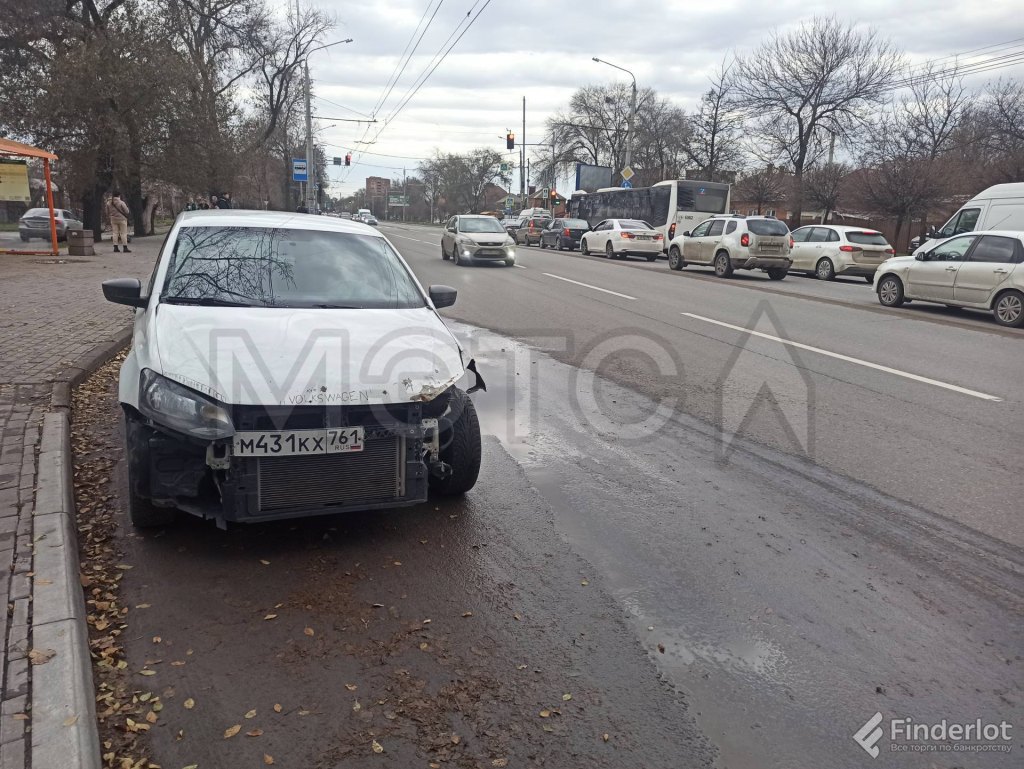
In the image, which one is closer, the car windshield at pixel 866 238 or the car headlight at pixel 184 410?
the car headlight at pixel 184 410

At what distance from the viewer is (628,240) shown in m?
27.9

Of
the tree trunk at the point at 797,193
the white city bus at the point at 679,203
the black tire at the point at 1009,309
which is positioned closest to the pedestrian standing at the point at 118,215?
the white city bus at the point at 679,203

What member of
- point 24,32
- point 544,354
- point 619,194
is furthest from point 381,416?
point 619,194

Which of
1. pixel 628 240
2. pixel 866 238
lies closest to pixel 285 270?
pixel 866 238

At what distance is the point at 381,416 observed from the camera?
3.56 metres

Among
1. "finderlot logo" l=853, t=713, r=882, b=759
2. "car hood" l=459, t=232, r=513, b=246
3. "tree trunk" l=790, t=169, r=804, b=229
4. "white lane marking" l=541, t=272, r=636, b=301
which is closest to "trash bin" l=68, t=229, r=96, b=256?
"car hood" l=459, t=232, r=513, b=246

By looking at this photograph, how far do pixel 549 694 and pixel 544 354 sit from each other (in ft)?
21.3

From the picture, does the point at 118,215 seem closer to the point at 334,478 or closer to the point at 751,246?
the point at 751,246

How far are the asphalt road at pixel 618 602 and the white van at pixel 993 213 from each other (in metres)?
13.7

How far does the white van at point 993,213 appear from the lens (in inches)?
673

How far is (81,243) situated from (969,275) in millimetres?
21784

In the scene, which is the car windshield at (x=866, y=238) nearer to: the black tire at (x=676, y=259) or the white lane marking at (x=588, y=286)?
the black tire at (x=676, y=259)

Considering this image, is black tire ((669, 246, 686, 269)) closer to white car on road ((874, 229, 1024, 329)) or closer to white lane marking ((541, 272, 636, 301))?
white lane marking ((541, 272, 636, 301))

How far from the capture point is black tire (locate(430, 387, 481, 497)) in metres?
4.08
